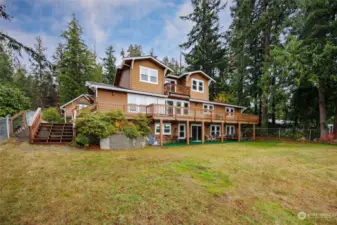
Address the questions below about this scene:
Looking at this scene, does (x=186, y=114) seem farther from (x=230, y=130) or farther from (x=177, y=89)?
(x=230, y=130)

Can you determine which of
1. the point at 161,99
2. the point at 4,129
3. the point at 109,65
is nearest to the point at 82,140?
the point at 4,129

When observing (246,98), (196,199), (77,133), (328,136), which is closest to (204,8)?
(246,98)

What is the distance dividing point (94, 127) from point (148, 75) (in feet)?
24.0

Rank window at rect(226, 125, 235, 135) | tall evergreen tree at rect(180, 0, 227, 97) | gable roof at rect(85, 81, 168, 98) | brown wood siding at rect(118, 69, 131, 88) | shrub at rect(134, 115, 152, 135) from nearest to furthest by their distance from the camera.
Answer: shrub at rect(134, 115, 152, 135)
gable roof at rect(85, 81, 168, 98)
brown wood siding at rect(118, 69, 131, 88)
window at rect(226, 125, 235, 135)
tall evergreen tree at rect(180, 0, 227, 97)

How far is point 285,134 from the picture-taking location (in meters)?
18.0

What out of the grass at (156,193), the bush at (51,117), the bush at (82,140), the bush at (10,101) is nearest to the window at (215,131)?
the grass at (156,193)

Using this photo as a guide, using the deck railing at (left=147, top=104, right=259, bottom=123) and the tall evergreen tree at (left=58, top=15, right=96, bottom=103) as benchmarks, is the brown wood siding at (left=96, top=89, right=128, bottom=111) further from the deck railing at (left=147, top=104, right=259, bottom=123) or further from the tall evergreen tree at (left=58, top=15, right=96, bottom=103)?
the tall evergreen tree at (left=58, top=15, right=96, bottom=103)

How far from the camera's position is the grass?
9.44ft

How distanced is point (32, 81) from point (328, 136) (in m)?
48.7

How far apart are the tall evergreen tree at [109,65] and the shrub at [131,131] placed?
25.5 metres

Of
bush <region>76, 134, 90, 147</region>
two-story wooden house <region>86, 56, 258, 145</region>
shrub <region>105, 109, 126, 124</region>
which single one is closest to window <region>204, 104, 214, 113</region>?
two-story wooden house <region>86, 56, 258, 145</region>

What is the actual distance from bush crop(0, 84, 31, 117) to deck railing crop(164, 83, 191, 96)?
12508mm

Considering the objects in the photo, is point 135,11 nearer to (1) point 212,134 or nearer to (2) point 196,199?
(1) point 212,134

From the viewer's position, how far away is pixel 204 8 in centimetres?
2583
